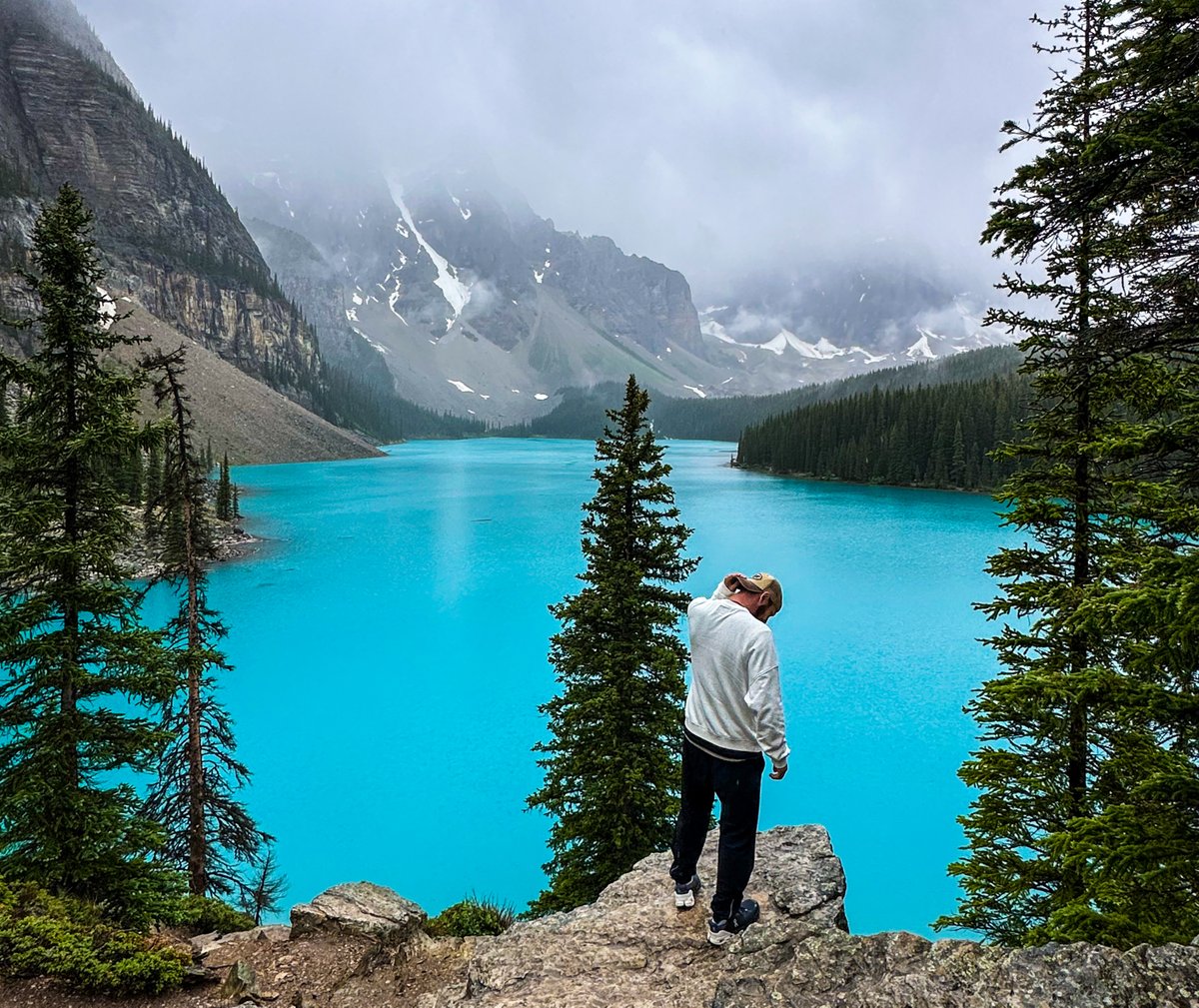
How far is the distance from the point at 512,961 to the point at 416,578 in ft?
128

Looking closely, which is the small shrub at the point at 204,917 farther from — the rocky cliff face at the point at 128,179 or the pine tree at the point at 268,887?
the rocky cliff face at the point at 128,179

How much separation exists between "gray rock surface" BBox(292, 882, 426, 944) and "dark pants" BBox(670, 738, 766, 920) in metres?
3.60

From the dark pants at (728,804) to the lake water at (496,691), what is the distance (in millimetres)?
10640

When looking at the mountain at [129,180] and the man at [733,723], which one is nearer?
the man at [733,723]

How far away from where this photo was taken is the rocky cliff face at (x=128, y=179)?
160 m

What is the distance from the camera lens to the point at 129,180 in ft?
560

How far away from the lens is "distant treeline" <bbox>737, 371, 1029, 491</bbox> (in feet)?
302

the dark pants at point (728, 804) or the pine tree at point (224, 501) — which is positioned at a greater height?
the dark pants at point (728, 804)

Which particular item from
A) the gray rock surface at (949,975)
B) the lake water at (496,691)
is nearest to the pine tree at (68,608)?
the gray rock surface at (949,975)

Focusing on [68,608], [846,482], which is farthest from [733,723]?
[846,482]

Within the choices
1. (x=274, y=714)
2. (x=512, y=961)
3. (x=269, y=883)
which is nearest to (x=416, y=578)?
(x=274, y=714)

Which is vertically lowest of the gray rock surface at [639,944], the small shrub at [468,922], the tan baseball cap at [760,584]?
the small shrub at [468,922]

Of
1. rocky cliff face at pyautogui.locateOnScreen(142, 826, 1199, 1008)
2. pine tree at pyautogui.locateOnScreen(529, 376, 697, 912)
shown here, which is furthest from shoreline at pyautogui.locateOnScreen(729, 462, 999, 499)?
rocky cliff face at pyautogui.locateOnScreen(142, 826, 1199, 1008)

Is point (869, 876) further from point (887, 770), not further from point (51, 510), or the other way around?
point (51, 510)
